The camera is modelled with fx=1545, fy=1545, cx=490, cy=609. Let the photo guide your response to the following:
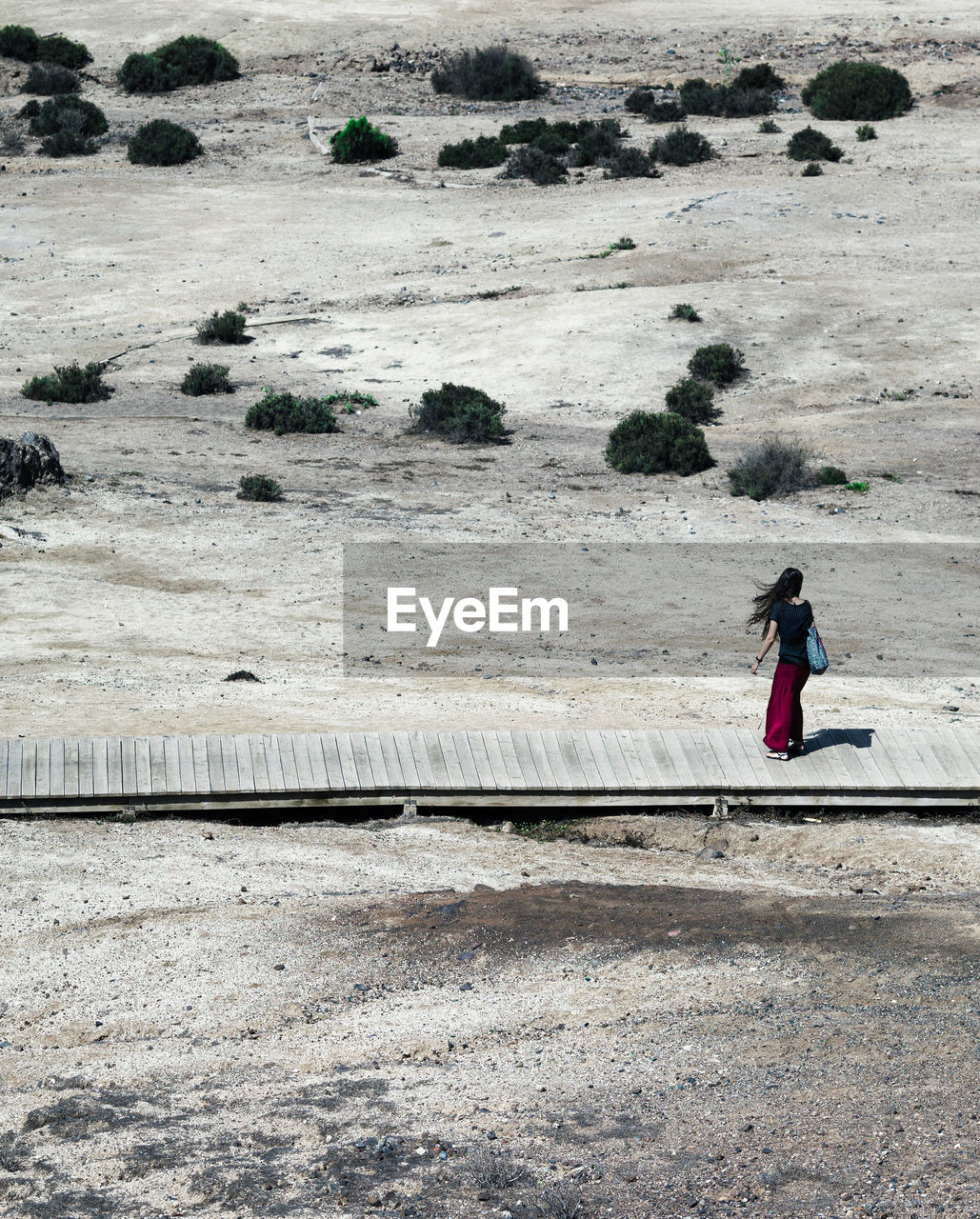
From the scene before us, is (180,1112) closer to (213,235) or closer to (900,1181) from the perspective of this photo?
(900,1181)

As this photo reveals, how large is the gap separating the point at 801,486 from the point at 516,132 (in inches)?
870

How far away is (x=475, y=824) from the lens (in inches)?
438

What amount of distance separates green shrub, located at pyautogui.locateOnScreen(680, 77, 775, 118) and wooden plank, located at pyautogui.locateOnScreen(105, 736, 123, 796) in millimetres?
35733

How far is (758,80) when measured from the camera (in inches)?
1752

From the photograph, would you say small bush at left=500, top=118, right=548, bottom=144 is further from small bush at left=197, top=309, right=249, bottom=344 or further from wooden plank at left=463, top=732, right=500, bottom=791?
wooden plank at left=463, top=732, right=500, bottom=791

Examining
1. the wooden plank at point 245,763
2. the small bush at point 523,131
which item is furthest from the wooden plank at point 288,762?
the small bush at point 523,131

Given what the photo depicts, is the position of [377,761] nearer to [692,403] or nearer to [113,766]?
[113,766]

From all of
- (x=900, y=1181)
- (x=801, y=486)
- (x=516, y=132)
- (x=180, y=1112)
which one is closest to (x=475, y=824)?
(x=180, y=1112)

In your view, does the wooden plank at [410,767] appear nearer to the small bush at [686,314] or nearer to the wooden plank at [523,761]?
the wooden plank at [523,761]

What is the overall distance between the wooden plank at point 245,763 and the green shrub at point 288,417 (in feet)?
44.8

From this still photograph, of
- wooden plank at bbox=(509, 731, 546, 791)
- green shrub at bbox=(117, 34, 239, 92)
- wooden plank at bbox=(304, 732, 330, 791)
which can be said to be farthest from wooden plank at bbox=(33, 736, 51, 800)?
green shrub at bbox=(117, 34, 239, 92)

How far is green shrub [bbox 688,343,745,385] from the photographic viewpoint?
2619 cm

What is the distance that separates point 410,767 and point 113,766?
2092 mm

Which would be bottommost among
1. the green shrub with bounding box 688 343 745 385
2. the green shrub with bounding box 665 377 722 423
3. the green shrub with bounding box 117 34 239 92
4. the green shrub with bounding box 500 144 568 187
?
the green shrub with bounding box 665 377 722 423
